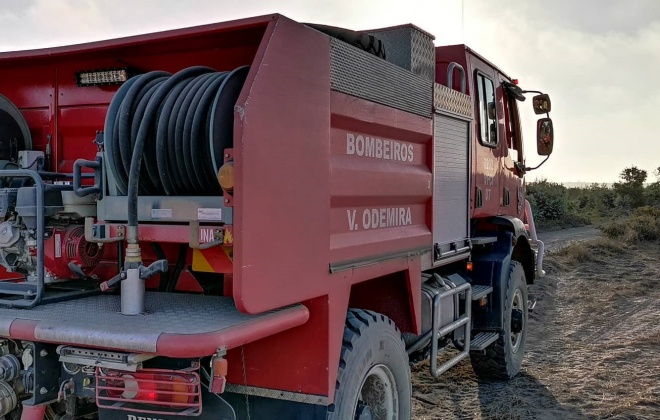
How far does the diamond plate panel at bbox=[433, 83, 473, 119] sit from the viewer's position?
4906mm

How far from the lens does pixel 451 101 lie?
17.2ft

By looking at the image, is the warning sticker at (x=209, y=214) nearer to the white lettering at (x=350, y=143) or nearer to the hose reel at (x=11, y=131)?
the white lettering at (x=350, y=143)

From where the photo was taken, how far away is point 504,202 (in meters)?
Result: 7.02

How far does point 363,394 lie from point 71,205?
1.90 m

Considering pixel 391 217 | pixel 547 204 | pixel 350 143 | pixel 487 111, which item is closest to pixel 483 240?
pixel 487 111

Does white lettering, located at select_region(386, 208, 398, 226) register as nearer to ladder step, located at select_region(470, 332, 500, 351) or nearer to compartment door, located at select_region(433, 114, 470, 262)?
compartment door, located at select_region(433, 114, 470, 262)

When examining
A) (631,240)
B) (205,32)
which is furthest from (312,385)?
(631,240)

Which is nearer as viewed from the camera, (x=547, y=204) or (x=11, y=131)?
(x=11, y=131)

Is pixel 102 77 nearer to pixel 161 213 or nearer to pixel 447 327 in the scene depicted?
pixel 161 213

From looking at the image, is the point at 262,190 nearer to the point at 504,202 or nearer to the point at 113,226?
the point at 113,226

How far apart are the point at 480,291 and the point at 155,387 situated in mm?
3875

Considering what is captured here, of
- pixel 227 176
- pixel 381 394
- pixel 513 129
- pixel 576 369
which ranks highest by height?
pixel 513 129

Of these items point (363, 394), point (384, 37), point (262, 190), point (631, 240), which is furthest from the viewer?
point (631, 240)

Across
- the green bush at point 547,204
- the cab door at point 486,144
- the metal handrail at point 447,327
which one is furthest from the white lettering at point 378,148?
the green bush at point 547,204
